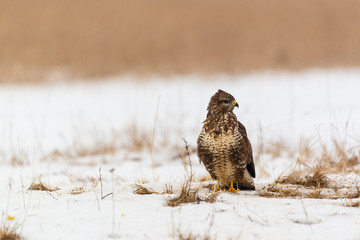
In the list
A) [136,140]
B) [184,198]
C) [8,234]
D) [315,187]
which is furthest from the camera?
[136,140]

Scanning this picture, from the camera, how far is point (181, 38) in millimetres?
15477

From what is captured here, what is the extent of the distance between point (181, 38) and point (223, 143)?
468 inches

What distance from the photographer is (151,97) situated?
39.8ft

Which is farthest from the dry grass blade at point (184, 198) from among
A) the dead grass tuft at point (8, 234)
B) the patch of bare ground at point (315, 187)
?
the dead grass tuft at point (8, 234)

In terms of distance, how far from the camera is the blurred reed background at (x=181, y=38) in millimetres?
14492

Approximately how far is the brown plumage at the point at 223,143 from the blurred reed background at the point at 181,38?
9.77 m

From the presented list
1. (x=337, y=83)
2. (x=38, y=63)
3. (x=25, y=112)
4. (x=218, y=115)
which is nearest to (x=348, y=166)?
(x=218, y=115)

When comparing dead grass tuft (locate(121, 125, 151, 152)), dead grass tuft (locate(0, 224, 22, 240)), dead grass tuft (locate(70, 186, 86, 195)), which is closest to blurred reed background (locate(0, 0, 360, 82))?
dead grass tuft (locate(121, 125, 151, 152))

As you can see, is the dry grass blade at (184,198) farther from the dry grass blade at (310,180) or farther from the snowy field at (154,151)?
the dry grass blade at (310,180)

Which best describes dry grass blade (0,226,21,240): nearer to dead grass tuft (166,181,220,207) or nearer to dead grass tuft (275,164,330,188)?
dead grass tuft (166,181,220,207)

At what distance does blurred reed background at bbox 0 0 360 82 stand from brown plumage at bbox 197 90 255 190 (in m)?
9.77

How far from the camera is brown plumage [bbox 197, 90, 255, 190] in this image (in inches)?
154

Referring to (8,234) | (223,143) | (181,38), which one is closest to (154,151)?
(223,143)

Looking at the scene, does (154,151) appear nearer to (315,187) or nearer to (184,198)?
(315,187)
